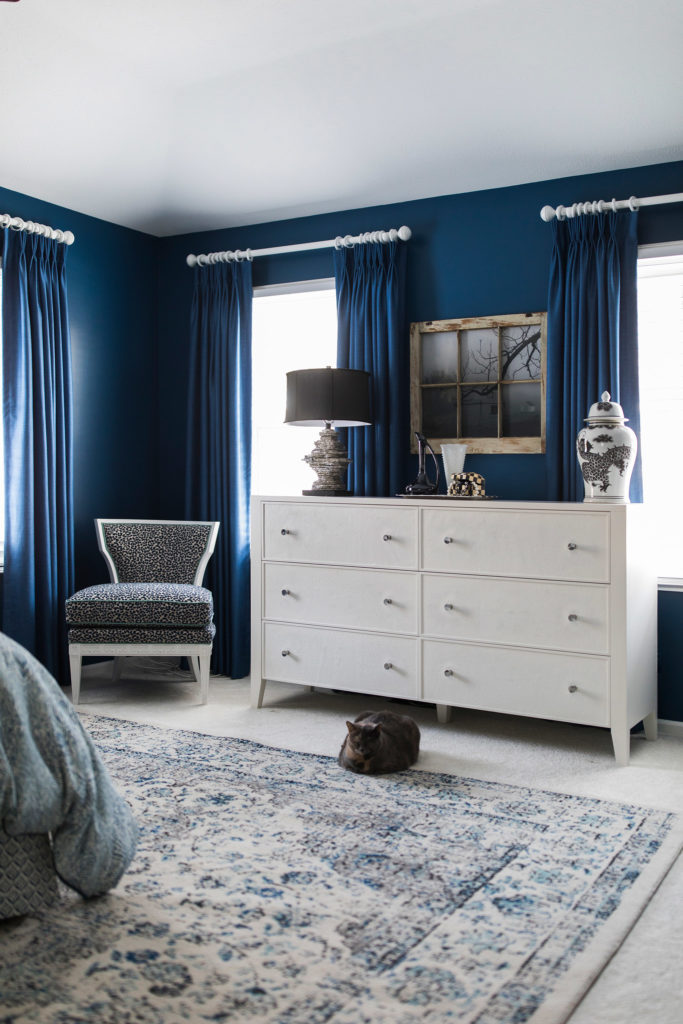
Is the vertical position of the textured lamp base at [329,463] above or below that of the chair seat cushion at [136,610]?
above

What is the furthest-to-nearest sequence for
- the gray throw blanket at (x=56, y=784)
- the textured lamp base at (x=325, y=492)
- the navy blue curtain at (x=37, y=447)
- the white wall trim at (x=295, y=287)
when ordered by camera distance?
the white wall trim at (x=295, y=287)
the navy blue curtain at (x=37, y=447)
the textured lamp base at (x=325, y=492)
the gray throw blanket at (x=56, y=784)

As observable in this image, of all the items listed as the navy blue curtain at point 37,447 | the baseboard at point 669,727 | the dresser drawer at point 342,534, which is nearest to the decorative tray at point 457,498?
the dresser drawer at point 342,534

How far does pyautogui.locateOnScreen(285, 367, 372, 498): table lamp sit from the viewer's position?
4.30 meters

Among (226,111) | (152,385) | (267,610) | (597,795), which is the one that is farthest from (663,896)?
(152,385)

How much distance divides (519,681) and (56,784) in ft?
6.66

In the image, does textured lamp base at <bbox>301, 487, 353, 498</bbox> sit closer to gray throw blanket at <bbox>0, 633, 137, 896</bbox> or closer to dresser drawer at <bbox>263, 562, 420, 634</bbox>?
dresser drawer at <bbox>263, 562, 420, 634</bbox>

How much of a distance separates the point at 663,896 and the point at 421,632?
1.66 meters

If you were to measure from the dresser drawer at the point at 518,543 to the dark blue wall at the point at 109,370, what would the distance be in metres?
2.05

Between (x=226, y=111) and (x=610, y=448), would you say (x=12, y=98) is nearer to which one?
(x=226, y=111)

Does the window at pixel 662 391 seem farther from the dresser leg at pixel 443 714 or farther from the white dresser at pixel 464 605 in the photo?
the dresser leg at pixel 443 714

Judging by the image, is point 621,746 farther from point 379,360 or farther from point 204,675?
point 379,360

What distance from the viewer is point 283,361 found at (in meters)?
5.13

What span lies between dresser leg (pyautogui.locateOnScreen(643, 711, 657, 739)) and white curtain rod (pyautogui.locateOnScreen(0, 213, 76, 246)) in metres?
3.54

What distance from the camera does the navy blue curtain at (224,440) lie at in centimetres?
504
